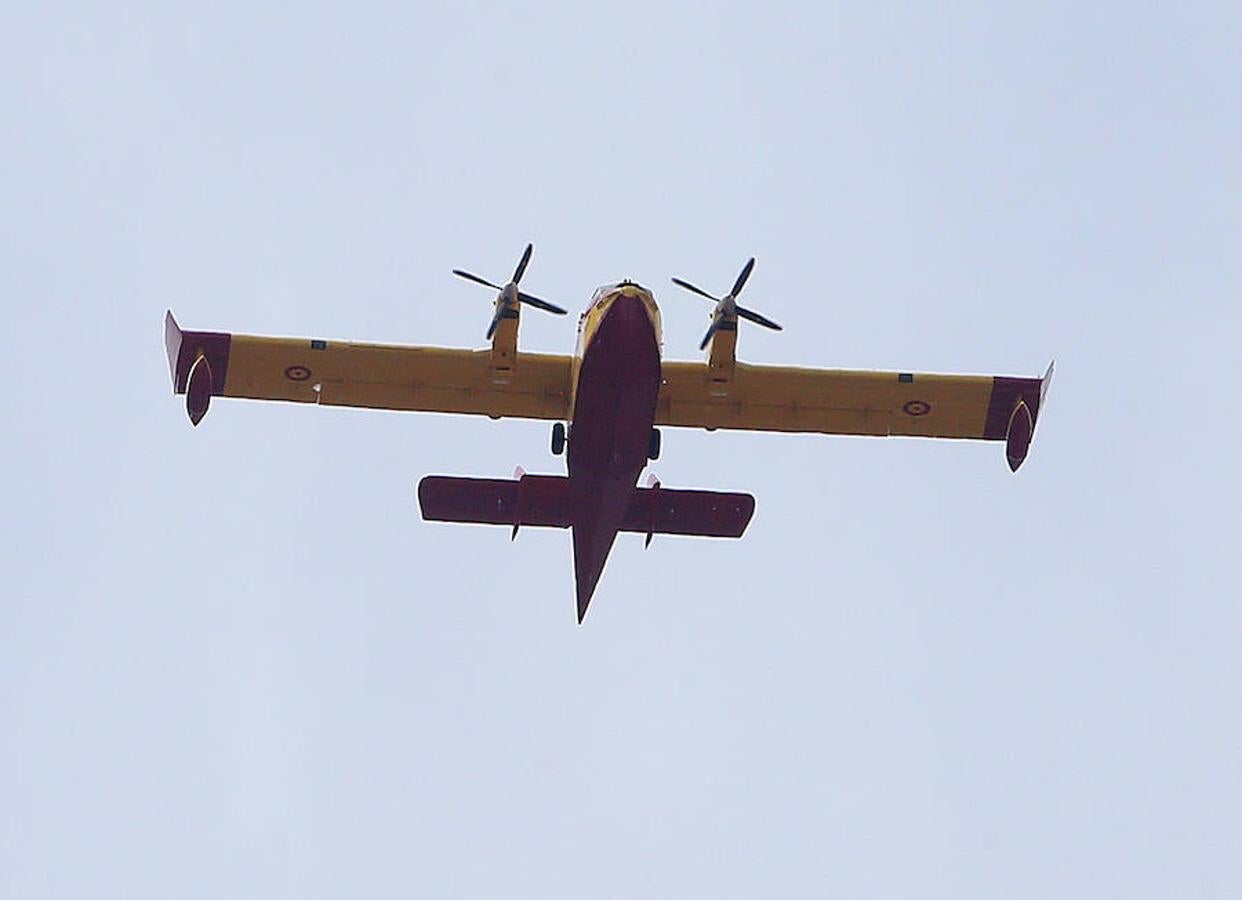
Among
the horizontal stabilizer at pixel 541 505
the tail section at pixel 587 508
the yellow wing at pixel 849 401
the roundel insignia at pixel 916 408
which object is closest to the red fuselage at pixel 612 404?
the tail section at pixel 587 508

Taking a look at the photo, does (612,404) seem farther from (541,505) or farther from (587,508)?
(541,505)

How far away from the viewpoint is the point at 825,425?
28.4 m

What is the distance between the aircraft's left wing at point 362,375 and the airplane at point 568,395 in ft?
0.07

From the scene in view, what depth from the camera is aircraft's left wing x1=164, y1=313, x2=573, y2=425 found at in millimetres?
27312

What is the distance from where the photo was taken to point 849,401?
2823 cm

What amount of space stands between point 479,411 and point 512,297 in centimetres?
195

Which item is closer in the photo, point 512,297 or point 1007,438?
point 512,297

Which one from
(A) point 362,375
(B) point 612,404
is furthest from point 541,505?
(A) point 362,375

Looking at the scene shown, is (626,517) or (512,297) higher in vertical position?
(512,297)

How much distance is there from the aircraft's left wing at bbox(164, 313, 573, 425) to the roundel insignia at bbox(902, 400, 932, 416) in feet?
16.4

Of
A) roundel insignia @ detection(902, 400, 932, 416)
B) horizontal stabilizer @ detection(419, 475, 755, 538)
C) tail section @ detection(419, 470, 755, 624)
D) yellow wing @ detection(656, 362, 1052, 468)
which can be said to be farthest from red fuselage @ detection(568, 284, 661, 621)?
roundel insignia @ detection(902, 400, 932, 416)

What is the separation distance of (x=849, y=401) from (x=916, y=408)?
3.50 feet

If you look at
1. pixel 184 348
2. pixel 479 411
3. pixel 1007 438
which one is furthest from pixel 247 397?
pixel 1007 438

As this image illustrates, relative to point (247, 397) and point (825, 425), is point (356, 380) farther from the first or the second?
point (825, 425)
